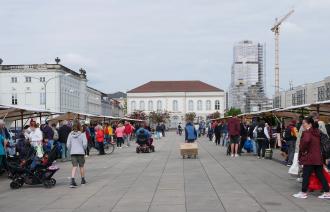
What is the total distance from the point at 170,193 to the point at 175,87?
518ft

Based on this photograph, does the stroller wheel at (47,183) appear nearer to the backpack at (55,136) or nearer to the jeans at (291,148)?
the jeans at (291,148)

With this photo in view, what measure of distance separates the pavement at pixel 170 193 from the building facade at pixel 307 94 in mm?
78763

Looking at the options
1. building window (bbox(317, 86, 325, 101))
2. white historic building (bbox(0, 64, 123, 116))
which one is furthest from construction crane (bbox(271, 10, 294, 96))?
white historic building (bbox(0, 64, 123, 116))

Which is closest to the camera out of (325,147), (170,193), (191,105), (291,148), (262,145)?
(325,147)

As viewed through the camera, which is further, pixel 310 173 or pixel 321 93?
pixel 321 93

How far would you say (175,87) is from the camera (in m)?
170

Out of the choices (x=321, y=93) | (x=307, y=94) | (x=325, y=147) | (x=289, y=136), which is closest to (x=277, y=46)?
(x=307, y=94)

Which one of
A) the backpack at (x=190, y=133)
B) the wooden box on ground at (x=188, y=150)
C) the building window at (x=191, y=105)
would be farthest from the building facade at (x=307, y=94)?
the wooden box on ground at (x=188, y=150)

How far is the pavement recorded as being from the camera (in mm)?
10320

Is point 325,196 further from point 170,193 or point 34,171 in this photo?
point 34,171

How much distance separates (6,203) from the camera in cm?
1136

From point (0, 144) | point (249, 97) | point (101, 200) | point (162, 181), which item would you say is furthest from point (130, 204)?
point (249, 97)

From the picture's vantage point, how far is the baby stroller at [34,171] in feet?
46.0

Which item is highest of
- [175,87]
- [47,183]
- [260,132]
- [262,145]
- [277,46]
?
[277,46]
